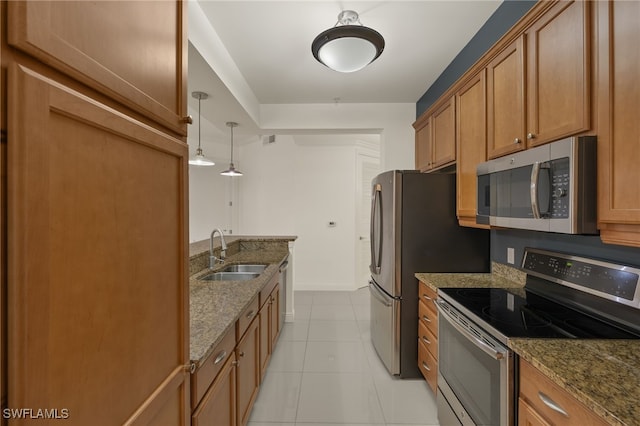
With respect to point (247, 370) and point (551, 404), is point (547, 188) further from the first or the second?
point (247, 370)

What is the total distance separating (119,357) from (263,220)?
4.81m

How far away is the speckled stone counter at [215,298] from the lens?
122 centimetres

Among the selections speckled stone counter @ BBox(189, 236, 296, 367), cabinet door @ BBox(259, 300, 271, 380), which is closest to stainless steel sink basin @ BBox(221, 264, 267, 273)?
speckled stone counter @ BBox(189, 236, 296, 367)

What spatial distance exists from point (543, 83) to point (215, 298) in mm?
2150

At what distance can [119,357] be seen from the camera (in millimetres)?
627

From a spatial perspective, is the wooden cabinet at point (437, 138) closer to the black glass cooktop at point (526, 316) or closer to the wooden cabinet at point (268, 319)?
the black glass cooktop at point (526, 316)

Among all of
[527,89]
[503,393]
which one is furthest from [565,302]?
[527,89]

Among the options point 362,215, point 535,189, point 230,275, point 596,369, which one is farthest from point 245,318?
point 362,215

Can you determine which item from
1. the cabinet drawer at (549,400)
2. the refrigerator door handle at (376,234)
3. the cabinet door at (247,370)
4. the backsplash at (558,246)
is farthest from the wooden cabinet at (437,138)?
the cabinet door at (247,370)

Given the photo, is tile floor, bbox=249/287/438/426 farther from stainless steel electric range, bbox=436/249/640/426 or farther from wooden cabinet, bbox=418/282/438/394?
stainless steel electric range, bbox=436/249/640/426

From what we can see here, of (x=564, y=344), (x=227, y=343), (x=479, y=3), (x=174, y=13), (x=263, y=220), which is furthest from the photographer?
(x=263, y=220)

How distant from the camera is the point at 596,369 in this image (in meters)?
0.97

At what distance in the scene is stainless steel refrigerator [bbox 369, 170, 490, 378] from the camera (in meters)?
2.43

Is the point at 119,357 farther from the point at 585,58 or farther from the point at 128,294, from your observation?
the point at 585,58
